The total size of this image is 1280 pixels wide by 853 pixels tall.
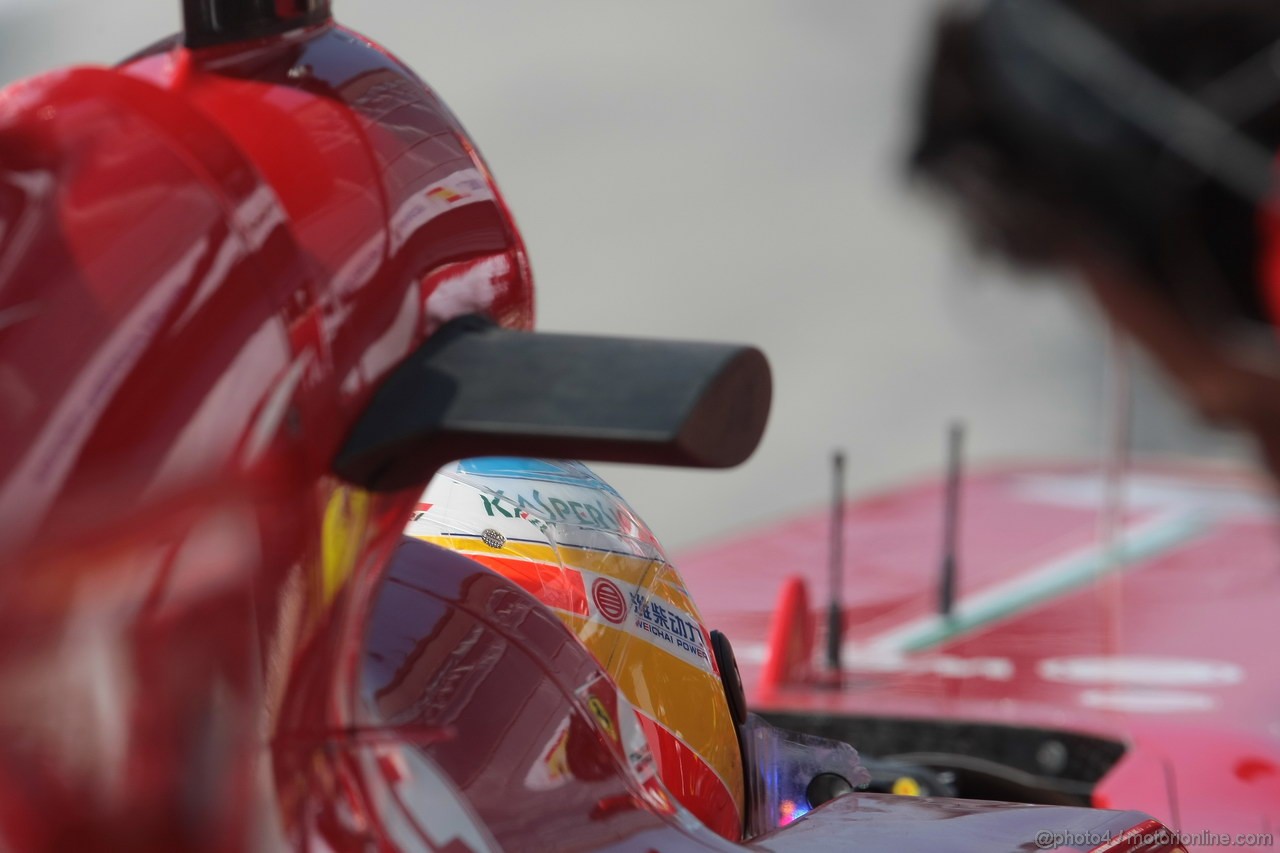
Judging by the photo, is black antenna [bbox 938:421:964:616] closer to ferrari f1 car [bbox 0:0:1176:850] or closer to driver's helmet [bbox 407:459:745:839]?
driver's helmet [bbox 407:459:745:839]

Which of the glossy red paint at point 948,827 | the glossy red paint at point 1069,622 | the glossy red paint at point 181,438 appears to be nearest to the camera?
the glossy red paint at point 181,438

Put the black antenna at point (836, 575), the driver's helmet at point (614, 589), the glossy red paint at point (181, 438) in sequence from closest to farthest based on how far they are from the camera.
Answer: the glossy red paint at point (181, 438)
the driver's helmet at point (614, 589)
the black antenna at point (836, 575)

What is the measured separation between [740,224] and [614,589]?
34.4 feet

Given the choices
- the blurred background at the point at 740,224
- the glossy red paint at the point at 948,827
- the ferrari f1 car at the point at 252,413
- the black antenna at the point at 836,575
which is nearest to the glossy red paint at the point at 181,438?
the ferrari f1 car at the point at 252,413

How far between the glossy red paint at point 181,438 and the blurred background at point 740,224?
6100 mm

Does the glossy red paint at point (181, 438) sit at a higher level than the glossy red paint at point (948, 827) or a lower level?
higher

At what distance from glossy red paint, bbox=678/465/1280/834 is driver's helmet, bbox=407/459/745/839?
2.38 ft

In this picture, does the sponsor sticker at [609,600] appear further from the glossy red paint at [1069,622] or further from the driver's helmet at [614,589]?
the glossy red paint at [1069,622]

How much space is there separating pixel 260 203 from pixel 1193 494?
3726mm

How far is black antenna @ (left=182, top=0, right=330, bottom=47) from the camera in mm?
812

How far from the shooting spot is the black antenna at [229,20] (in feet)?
2.66

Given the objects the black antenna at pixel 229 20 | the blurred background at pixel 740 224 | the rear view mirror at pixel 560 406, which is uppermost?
the black antenna at pixel 229 20

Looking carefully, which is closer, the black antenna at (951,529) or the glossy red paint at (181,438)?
the glossy red paint at (181,438)

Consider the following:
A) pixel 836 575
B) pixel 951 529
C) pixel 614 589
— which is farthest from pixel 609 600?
pixel 951 529
